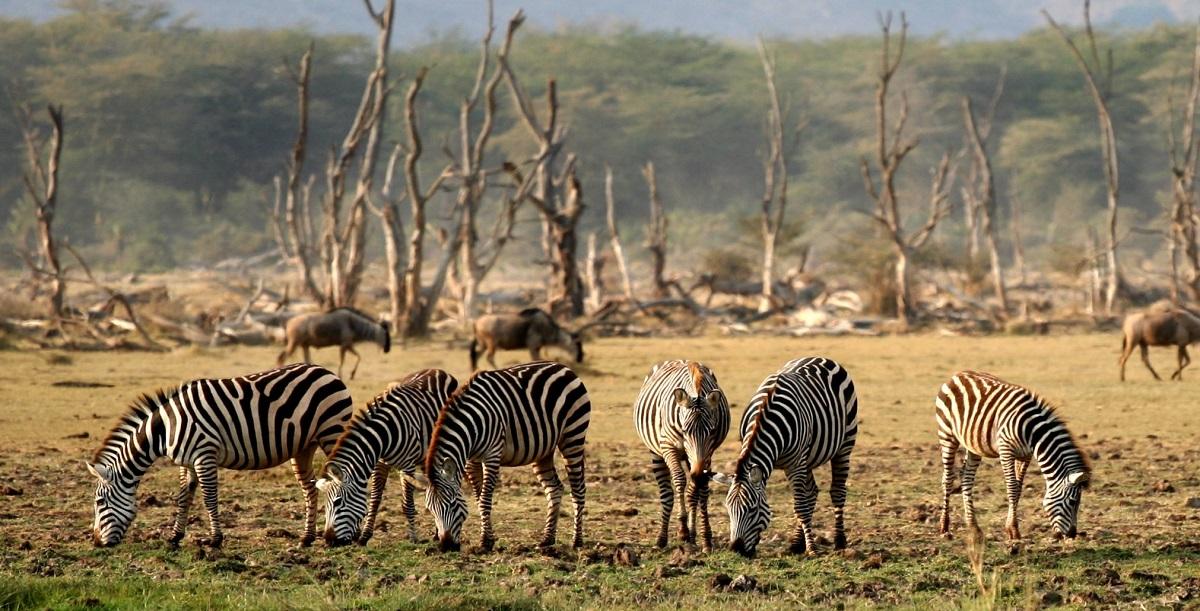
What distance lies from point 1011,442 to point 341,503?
3901 mm

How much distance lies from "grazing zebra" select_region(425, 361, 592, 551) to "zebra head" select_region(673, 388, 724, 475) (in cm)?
64

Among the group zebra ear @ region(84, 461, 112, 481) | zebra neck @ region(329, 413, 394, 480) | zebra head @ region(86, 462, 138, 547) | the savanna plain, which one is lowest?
the savanna plain

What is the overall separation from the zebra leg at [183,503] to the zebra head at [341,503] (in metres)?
0.95

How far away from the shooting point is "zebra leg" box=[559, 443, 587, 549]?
929 centimetres

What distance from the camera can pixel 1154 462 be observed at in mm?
12953

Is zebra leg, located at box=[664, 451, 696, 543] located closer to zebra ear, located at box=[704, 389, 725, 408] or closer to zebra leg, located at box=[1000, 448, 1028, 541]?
Answer: zebra ear, located at box=[704, 389, 725, 408]

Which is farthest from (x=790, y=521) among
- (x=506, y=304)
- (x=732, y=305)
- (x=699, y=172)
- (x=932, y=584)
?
(x=699, y=172)

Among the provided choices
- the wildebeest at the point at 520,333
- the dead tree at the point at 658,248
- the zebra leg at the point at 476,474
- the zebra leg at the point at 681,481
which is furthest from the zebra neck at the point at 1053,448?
the dead tree at the point at 658,248

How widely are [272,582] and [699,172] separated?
58.2 meters

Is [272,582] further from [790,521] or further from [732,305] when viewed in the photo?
[732,305]

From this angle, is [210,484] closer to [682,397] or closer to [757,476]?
[682,397]

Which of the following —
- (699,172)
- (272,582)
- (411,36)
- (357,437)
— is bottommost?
(272,582)

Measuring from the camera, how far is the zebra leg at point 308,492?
9.12 metres

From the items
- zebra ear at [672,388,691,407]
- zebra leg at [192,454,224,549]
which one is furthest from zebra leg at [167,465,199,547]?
zebra ear at [672,388,691,407]
